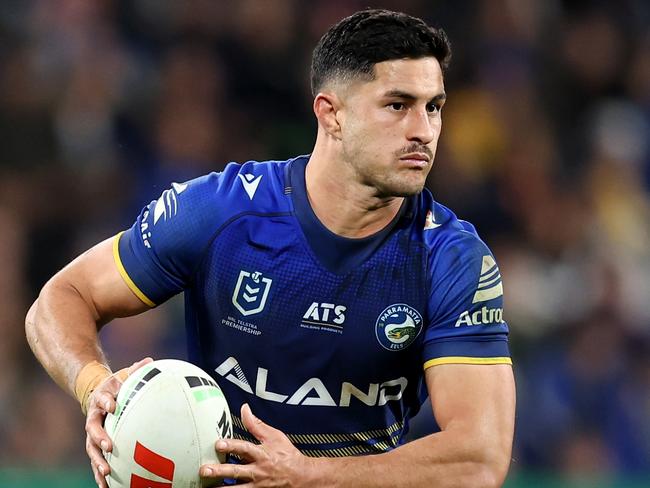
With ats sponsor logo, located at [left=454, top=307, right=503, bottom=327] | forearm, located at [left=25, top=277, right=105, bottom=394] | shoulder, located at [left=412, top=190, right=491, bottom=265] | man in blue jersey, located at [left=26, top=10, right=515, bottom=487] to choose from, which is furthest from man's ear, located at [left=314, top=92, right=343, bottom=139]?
forearm, located at [left=25, top=277, right=105, bottom=394]

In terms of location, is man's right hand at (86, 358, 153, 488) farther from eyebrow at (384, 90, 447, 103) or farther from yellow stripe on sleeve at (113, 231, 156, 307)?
eyebrow at (384, 90, 447, 103)

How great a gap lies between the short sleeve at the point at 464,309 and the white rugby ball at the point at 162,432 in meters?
0.95

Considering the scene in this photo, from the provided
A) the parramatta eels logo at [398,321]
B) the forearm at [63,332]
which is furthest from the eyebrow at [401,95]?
the forearm at [63,332]

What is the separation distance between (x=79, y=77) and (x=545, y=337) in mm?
4436

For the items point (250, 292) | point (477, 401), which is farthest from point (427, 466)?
point (250, 292)

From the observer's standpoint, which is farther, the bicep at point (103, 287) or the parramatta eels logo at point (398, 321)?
the bicep at point (103, 287)

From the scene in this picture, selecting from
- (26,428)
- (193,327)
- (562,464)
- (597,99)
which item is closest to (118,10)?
(26,428)

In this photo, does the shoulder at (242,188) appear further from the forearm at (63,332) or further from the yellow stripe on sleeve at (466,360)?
the yellow stripe on sleeve at (466,360)

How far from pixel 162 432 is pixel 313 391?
90cm

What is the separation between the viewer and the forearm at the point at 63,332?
192 inches

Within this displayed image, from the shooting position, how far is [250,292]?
496 cm

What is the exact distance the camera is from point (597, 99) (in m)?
11.9

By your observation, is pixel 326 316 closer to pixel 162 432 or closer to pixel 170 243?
pixel 170 243

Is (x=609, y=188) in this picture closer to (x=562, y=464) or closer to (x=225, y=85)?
(x=562, y=464)
